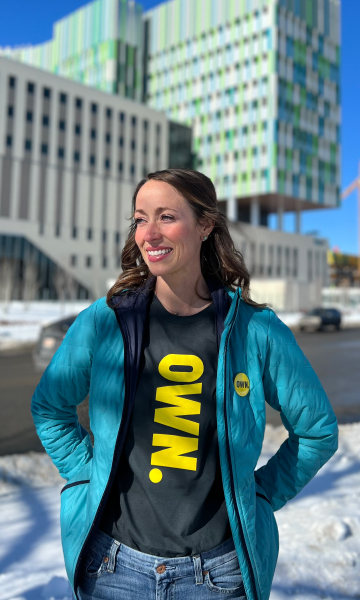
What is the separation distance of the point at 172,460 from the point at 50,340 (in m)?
9.75

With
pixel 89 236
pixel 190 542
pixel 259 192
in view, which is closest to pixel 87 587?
pixel 190 542

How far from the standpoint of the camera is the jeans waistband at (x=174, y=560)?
131 centimetres

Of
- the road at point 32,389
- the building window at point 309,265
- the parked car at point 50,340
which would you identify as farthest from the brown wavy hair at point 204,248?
the building window at point 309,265

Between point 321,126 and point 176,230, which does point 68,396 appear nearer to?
point 176,230

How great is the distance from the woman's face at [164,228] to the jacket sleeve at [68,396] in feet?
0.80

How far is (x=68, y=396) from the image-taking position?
1498 mm

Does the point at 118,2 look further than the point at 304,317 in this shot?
Yes

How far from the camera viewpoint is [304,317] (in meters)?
26.8

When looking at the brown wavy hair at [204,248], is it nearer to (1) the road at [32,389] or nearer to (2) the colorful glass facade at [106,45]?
(1) the road at [32,389]

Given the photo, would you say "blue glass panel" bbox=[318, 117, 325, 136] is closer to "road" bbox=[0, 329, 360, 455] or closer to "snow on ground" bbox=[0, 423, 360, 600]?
"road" bbox=[0, 329, 360, 455]

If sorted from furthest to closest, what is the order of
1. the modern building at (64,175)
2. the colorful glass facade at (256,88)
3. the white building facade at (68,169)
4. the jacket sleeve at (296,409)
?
the colorful glass facade at (256,88) < the white building facade at (68,169) < the modern building at (64,175) < the jacket sleeve at (296,409)

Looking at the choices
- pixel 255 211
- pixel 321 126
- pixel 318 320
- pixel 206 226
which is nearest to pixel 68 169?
pixel 255 211

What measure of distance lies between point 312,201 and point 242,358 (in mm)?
61419

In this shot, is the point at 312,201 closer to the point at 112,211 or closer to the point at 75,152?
the point at 112,211
